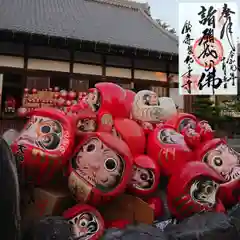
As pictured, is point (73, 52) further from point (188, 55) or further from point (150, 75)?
point (188, 55)

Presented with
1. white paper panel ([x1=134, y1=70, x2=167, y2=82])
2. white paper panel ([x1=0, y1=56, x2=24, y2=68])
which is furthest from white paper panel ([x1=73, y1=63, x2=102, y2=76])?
white paper panel ([x1=0, y1=56, x2=24, y2=68])

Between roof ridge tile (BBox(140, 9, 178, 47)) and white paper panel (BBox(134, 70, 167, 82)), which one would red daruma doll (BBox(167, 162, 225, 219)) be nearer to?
white paper panel (BBox(134, 70, 167, 82))

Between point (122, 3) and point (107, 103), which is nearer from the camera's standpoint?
point (107, 103)

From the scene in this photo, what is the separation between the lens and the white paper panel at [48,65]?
7837mm

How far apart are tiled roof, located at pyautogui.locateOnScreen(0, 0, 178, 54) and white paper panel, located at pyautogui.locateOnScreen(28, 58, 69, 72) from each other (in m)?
0.69

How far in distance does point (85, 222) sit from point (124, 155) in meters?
0.49

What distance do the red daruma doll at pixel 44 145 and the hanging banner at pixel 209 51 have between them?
4.94 meters

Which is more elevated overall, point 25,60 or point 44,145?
point 25,60

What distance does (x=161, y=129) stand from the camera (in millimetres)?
2725

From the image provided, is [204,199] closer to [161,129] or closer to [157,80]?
[161,129]

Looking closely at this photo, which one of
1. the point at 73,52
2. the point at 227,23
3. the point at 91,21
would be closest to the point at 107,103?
the point at 227,23

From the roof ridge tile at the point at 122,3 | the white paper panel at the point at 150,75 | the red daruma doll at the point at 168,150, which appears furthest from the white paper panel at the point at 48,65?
the red daruma doll at the point at 168,150

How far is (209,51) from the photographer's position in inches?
272

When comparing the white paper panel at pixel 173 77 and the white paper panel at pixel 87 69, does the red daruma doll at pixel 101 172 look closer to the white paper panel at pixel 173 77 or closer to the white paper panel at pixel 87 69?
the white paper panel at pixel 87 69
